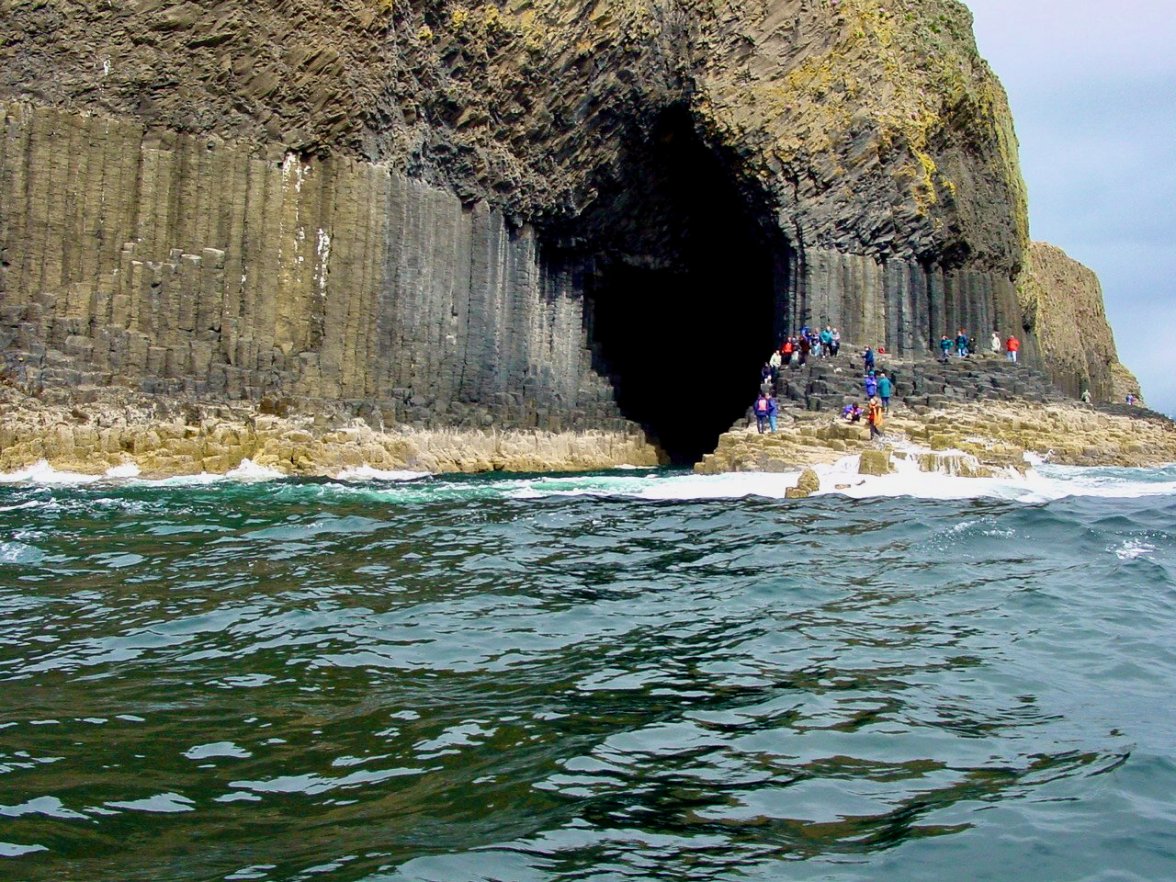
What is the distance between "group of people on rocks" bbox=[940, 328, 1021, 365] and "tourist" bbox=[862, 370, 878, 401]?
5.48 m

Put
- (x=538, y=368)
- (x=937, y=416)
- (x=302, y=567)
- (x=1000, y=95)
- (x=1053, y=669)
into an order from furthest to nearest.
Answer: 1. (x=1000, y=95)
2. (x=538, y=368)
3. (x=937, y=416)
4. (x=302, y=567)
5. (x=1053, y=669)

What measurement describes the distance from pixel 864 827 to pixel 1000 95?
2065 inches

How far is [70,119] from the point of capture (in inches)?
1037

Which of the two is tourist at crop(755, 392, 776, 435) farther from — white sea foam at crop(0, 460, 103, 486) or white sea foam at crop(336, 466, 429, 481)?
white sea foam at crop(0, 460, 103, 486)

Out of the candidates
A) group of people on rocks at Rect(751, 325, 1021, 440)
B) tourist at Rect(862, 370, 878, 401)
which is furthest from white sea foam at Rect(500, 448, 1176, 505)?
tourist at Rect(862, 370, 878, 401)

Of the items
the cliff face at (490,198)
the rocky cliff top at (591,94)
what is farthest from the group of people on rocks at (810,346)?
the rocky cliff top at (591,94)

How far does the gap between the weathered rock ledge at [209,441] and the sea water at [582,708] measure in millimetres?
9897

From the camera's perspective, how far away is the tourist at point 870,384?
114 feet

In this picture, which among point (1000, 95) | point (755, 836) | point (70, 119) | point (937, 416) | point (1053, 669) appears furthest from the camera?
point (1000, 95)

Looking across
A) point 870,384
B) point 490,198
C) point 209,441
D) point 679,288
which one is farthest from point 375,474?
point 679,288

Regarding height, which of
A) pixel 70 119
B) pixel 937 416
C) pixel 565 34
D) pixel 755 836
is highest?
pixel 565 34

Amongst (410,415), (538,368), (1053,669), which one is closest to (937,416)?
(538,368)

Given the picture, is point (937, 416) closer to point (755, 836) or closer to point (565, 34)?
point (565, 34)

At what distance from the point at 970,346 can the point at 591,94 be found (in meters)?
17.8
